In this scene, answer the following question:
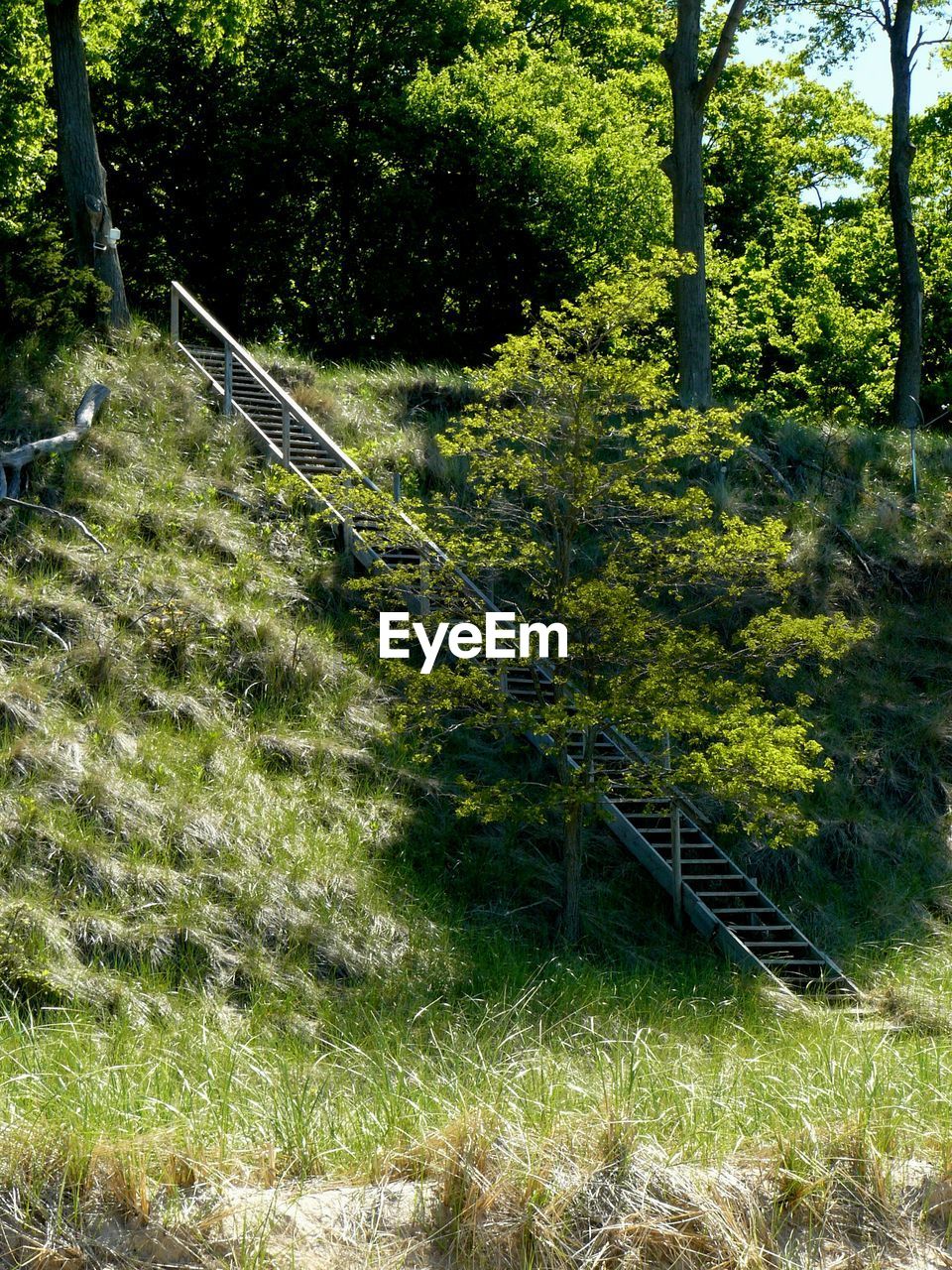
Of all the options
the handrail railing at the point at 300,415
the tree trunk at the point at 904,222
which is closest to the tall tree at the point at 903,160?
the tree trunk at the point at 904,222

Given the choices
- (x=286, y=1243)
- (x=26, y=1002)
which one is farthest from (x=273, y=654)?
(x=286, y=1243)

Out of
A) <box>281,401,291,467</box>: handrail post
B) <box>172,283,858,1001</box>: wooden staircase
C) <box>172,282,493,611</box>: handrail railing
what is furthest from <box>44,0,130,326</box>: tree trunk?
<box>172,283,858,1001</box>: wooden staircase

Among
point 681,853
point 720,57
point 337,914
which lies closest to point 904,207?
point 720,57

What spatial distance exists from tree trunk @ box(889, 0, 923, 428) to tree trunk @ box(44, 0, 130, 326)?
13632mm

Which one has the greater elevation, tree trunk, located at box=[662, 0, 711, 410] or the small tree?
tree trunk, located at box=[662, 0, 711, 410]

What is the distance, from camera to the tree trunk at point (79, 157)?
18.9 meters

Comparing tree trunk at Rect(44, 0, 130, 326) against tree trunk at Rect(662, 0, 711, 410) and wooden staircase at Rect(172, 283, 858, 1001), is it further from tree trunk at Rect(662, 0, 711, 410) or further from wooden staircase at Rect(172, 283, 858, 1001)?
tree trunk at Rect(662, 0, 711, 410)

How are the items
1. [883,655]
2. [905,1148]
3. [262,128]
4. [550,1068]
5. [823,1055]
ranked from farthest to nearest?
1. [262,128]
2. [883,655]
3. [823,1055]
4. [550,1068]
5. [905,1148]

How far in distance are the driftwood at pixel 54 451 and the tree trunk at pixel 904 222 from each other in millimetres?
14358

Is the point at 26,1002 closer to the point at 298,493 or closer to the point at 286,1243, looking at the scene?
the point at 286,1243

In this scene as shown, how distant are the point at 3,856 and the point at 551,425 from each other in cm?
573

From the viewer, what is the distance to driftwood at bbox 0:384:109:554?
14.6 m

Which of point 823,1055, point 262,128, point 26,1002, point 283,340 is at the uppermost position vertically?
point 262,128

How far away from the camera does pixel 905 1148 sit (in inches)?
211
